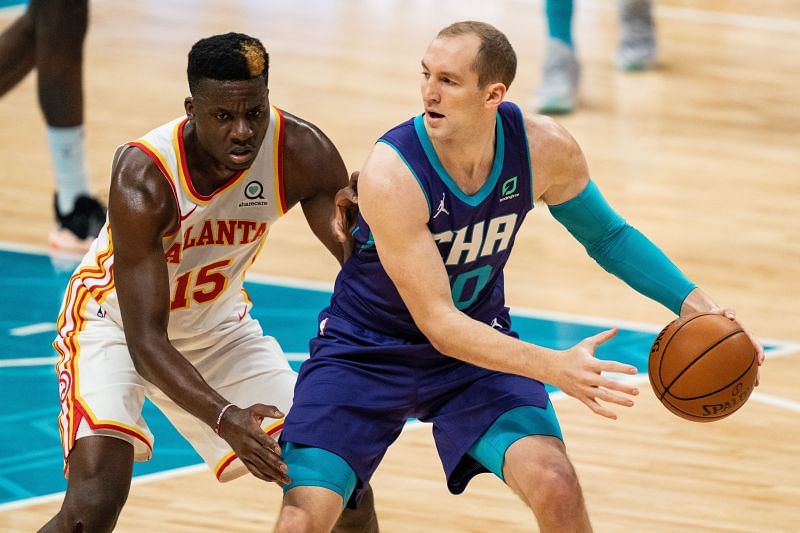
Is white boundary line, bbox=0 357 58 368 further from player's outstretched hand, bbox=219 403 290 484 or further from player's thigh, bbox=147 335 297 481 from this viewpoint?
player's outstretched hand, bbox=219 403 290 484

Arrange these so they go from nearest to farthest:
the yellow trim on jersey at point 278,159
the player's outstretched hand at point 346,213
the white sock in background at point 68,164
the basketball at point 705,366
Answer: the basketball at point 705,366 → the player's outstretched hand at point 346,213 → the yellow trim on jersey at point 278,159 → the white sock in background at point 68,164

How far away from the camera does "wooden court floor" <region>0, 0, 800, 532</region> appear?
214 inches

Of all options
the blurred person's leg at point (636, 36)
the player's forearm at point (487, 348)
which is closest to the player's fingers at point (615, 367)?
the player's forearm at point (487, 348)

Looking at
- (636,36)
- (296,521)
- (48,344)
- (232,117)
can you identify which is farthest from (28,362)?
(636,36)

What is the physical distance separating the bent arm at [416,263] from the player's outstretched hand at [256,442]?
1.51 ft

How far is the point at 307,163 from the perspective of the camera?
461 cm

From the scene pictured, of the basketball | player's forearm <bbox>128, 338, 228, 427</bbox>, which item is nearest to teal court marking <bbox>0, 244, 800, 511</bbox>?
player's forearm <bbox>128, 338, 228, 427</bbox>

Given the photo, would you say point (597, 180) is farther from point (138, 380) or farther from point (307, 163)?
point (138, 380)

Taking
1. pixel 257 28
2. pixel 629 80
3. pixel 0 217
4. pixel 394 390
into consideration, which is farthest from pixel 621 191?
pixel 394 390

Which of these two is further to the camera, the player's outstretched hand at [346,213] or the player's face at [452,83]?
the player's outstretched hand at [346,213]

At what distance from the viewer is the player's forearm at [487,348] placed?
384 cm

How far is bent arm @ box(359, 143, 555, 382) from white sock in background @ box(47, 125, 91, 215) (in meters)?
4.01

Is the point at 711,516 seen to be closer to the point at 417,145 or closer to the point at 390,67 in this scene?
the point at 417,145

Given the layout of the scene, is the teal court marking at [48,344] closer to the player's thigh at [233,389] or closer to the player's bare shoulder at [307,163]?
the player's thigh at [233,389]
